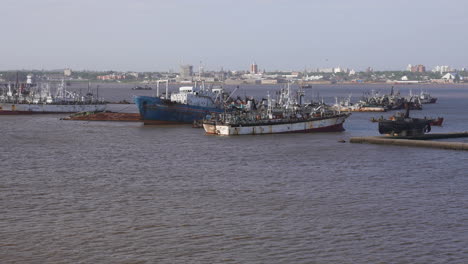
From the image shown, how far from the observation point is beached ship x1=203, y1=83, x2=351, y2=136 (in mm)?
71938

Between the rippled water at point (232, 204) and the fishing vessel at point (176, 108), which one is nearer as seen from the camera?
the rippled water at point (232, 204)

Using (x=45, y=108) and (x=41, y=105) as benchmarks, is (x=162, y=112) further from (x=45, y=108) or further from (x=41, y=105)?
(x=41, y=105)

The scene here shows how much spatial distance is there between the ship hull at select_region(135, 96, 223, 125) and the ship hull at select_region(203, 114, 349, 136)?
51.9ft

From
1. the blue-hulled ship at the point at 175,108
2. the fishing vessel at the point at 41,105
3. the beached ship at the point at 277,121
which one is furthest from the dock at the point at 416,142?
the fishing vessel at the point at 41,105

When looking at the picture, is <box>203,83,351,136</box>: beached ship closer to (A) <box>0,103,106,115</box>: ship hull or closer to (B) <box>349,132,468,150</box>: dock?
(B) <box>349,132,468,150</box>: dock

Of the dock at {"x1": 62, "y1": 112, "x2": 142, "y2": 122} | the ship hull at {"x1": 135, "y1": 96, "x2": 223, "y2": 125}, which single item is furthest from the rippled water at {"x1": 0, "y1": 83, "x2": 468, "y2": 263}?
the dock at {"x1": 62, "y1": 112, "x2": 142, "y2": 122}

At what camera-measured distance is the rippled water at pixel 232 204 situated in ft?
83.1

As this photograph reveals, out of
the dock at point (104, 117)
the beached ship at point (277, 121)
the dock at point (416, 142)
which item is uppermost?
the beached ship at point (277, 121)

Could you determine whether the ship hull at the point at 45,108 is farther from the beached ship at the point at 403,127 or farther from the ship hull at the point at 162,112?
the beached ship at the point at 403,127

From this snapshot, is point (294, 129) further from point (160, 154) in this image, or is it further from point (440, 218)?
point (440, 218)

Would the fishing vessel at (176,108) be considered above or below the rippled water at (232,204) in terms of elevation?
above

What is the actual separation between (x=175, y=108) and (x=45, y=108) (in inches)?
1446

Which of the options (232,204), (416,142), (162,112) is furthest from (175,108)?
(232,204)

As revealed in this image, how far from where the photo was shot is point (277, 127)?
73375mm
